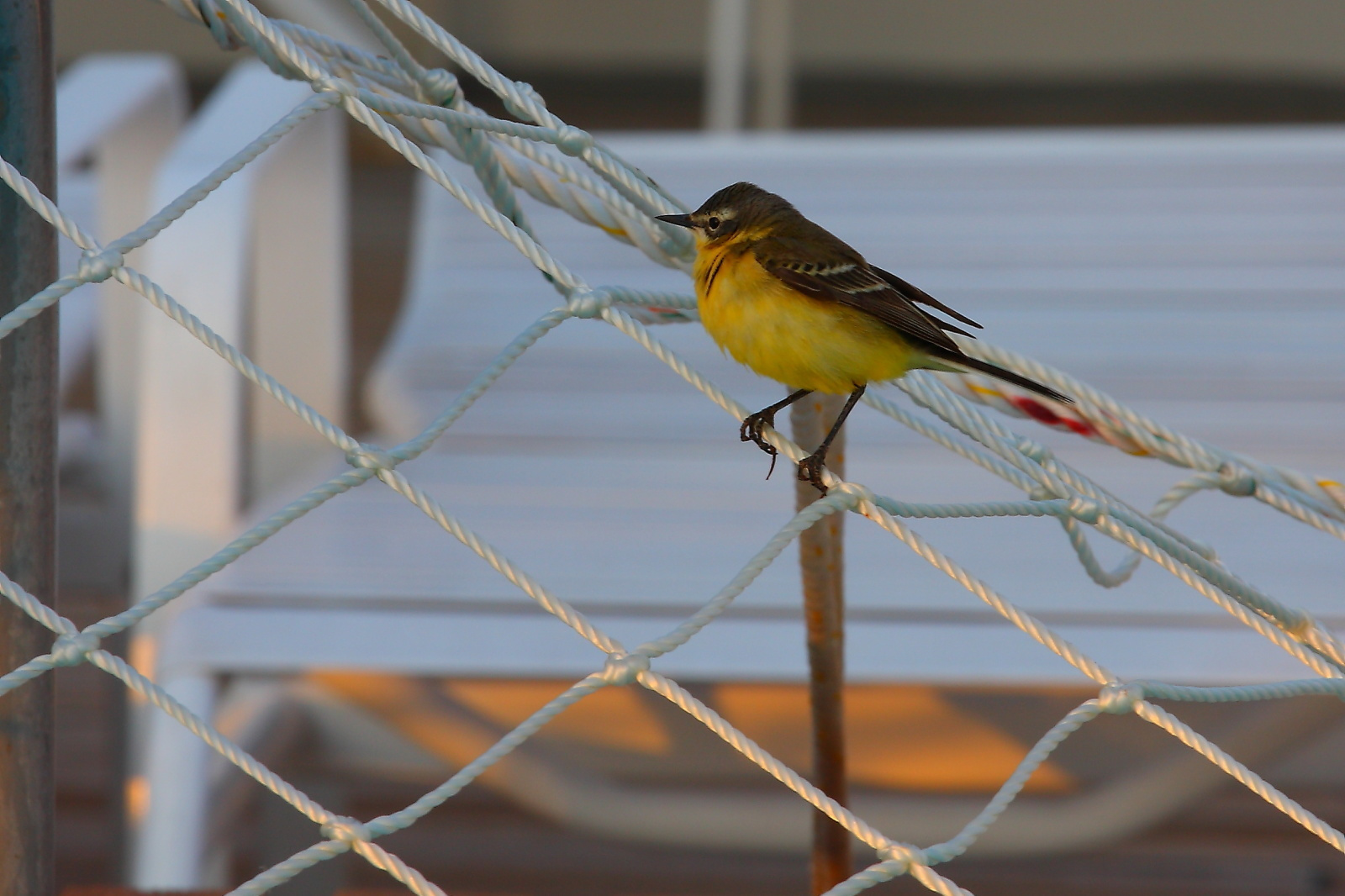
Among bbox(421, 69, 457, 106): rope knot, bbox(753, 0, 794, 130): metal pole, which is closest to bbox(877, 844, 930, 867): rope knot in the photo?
bbox(421, 69, 457, 106): rope knot

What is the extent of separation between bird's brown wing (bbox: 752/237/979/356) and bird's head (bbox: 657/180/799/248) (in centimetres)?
5

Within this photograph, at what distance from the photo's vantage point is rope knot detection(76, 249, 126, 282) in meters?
0.82

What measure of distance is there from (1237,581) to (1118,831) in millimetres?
765

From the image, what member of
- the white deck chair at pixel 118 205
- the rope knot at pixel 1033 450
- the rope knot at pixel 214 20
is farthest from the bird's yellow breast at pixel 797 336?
the white deck chair at pixel 118 205

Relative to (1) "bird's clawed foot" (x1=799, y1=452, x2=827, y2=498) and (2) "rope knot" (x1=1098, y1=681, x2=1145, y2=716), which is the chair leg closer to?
(1) "bird's clawed foot" (x1=799, y1=452, x2=827, y2=498)

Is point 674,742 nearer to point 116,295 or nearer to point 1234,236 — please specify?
point 116,295

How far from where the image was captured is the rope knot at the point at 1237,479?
99cm

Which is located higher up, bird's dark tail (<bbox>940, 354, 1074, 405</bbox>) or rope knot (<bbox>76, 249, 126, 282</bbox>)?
bird's dark tail (<bbox>940, 354, 1074, 405</bbox>)

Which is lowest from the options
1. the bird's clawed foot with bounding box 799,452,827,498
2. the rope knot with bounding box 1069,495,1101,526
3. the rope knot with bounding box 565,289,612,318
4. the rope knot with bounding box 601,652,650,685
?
the rope knot with bounding box 601,652,650,685

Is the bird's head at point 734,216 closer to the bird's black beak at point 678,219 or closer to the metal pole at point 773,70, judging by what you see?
the bird's black beak at point 678,219

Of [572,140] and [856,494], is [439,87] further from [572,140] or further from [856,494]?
[856,494]

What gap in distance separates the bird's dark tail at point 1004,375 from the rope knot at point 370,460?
1.28 feet

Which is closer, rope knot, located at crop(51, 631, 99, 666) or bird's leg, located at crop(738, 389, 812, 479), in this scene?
rope knot, located at crop(51, 631, 99, 666)

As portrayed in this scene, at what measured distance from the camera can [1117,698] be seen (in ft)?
2.71
